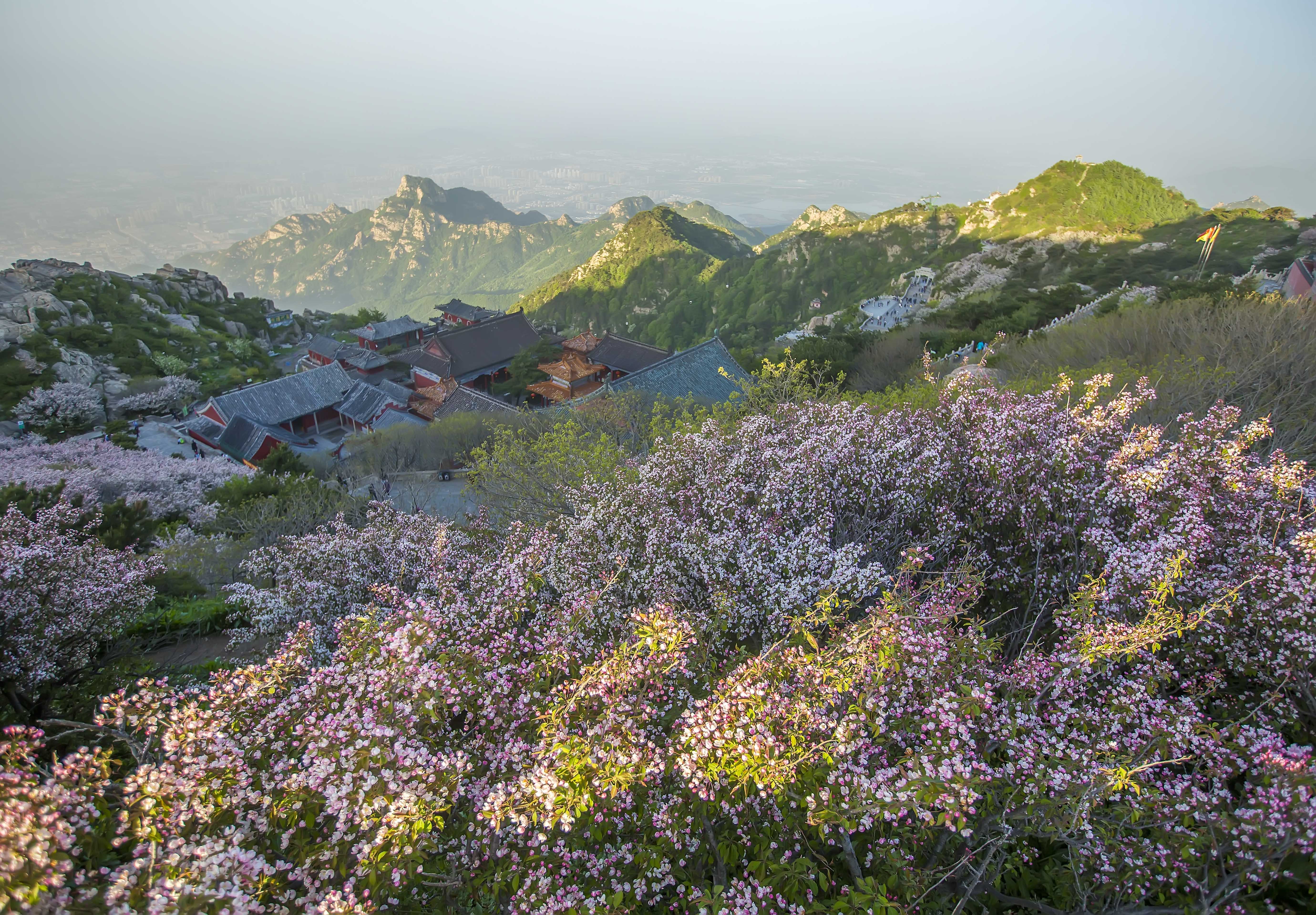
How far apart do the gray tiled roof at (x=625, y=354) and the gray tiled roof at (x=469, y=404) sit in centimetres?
1263

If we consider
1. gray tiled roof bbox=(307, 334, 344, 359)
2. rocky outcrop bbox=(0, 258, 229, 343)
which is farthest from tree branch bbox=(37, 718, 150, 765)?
gray tiled roof bbox=(307, 334, 344, 359)

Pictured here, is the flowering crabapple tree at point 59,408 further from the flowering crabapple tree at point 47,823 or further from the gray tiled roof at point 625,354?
the flowering crabapple tree at point 47,823

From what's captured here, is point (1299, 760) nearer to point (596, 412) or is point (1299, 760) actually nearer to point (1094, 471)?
point (1094, 471)

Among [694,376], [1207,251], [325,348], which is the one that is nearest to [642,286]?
[325,348]

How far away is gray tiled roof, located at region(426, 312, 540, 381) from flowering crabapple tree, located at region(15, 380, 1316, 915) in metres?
50.0

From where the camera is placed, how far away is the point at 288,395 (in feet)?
141

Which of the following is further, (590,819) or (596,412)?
(596,412)

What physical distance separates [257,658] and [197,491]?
19.2m

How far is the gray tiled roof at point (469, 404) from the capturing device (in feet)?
114

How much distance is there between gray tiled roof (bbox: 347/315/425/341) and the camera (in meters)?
69.0

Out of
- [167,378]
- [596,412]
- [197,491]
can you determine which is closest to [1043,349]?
[596,412]

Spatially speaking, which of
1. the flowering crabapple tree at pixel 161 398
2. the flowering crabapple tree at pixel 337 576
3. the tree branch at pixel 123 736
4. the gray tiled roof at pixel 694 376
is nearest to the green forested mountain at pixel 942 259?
the gray tiled roof at pixel 694 376

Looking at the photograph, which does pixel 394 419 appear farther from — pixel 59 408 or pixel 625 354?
pixel 59 408

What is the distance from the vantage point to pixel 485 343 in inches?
2196
